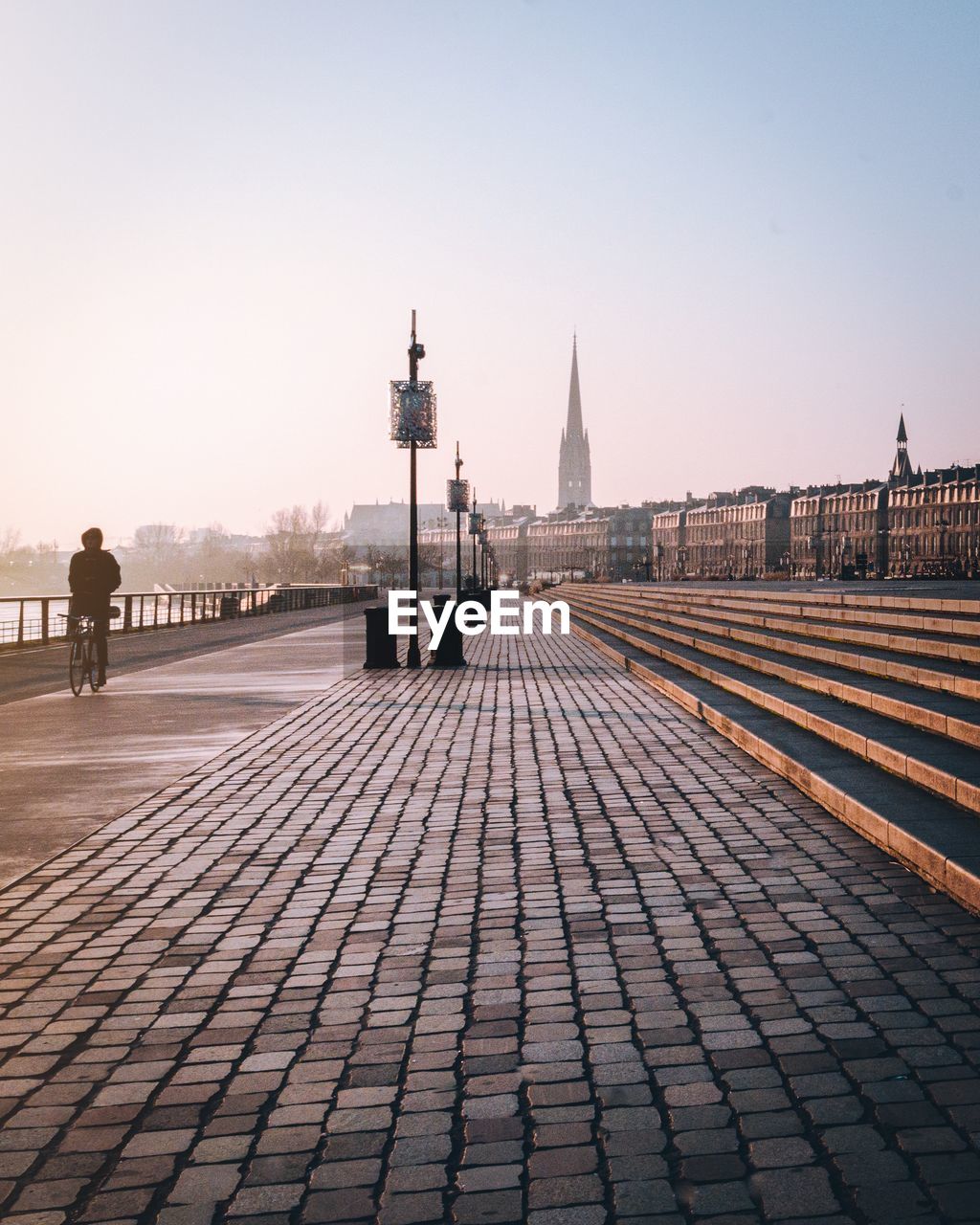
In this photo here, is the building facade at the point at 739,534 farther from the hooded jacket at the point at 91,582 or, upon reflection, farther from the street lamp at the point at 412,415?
the hooded jacket at the point at 91,582

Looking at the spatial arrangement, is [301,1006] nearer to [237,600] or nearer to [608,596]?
[608,596]

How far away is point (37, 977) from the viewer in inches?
188

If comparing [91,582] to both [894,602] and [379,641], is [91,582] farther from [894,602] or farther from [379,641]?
[894,602]

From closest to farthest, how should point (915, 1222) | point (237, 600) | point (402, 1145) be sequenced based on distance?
point (915, 1222) < point (402, 1145) < point (237, 600)

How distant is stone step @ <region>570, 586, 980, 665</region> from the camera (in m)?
11.4

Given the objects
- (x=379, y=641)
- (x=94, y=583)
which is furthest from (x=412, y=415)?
(x=94, y=583)

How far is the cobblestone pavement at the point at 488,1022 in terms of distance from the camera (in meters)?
3.09

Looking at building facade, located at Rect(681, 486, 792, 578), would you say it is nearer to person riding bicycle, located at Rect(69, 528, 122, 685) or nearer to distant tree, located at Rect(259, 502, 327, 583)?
distant tree, located at Rect(259, 502, 327, 583)

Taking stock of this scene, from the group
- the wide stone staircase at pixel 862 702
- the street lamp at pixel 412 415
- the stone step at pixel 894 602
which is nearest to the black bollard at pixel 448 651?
the street lamp at pixel 412 415

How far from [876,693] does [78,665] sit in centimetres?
1072

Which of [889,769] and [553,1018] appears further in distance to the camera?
[889,769]

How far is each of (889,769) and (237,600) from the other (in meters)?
41.8

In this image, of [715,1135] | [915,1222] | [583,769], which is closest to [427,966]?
[715,1135]

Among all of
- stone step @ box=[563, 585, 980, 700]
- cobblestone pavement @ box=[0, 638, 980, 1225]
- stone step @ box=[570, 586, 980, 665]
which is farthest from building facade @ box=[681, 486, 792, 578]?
cobblestone pavement @ box=[0, 638, 980, 1225]
